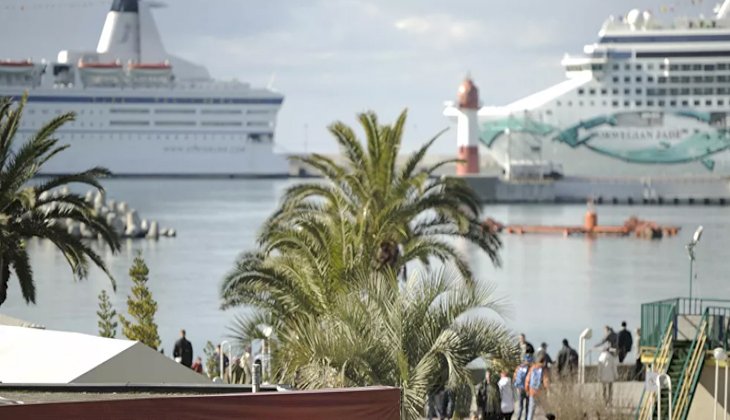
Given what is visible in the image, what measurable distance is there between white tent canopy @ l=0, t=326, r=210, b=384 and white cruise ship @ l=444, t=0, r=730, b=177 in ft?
247

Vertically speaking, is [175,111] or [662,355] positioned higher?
[175,111]

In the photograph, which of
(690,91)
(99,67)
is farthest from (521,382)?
(99,67)

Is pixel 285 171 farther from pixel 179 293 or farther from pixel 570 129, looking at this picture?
pixel 179 293

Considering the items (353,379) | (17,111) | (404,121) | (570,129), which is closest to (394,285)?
(353,379)

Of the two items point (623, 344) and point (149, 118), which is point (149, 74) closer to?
point (149, 118)

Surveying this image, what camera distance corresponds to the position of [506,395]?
1267 centimetres

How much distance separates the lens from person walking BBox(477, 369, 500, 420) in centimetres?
1254

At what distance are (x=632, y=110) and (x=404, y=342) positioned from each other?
80.8 m

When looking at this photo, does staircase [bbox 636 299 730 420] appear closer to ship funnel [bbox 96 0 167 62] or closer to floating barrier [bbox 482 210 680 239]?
floating barrier [bbox 482 210 680 239]

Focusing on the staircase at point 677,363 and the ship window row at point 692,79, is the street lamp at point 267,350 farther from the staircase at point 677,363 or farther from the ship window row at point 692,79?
the ship window row at point 692,79

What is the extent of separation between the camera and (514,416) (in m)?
14.3

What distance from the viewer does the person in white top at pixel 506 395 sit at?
12.5m

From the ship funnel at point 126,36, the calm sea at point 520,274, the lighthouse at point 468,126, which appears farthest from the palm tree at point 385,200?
the ship funnel at point 126,36

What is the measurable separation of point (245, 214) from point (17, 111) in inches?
2299
